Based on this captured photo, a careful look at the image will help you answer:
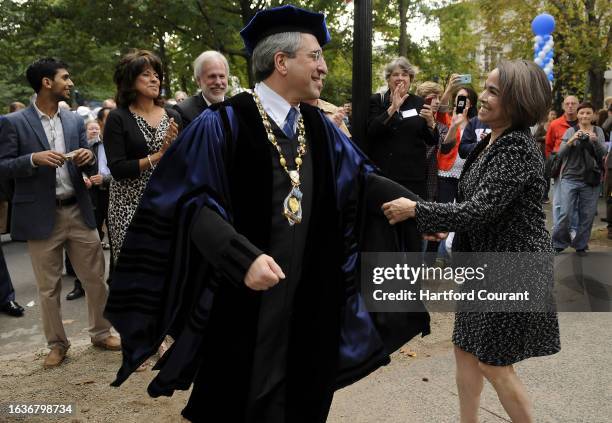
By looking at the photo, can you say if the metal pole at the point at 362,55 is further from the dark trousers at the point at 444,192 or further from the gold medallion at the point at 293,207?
the dark trousers at the point at 444,192

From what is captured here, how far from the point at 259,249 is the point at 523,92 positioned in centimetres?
131

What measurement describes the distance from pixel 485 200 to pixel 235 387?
4.24 ft

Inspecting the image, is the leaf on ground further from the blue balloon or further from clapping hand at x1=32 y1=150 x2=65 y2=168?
the blue balloon

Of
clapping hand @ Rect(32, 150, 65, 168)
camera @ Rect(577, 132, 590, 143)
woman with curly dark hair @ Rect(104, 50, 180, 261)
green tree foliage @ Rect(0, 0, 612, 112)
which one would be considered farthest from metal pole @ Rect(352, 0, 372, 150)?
green tree foliage @ Rect(0, 0, 612, 112)

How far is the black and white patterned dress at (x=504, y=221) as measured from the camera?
2.40m

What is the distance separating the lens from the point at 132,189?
3805 mm

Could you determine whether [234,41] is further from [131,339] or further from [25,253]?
[131,339]

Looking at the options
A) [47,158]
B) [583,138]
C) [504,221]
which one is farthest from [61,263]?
[583,138]

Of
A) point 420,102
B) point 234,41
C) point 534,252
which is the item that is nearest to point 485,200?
point 534,252

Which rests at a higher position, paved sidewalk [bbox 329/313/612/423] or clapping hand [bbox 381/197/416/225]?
clapping hand [bbox 381/197/416/225]

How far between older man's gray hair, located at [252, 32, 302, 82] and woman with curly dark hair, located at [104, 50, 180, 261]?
1505 millimetres

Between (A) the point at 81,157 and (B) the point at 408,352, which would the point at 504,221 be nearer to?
(B) the point at 408,352

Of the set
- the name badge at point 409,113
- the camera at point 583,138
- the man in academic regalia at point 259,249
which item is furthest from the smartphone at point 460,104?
the man in academic regalia at point 259,249

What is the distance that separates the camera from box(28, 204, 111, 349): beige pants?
412 centimetres
